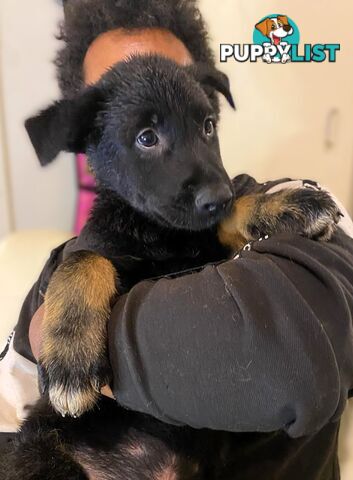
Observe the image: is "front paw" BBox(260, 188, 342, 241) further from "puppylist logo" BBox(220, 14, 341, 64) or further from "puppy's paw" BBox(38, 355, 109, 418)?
"puppylist logo" BBox(220, 14, 341, 64)

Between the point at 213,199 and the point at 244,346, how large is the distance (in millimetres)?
345

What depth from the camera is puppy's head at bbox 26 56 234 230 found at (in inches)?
45.7

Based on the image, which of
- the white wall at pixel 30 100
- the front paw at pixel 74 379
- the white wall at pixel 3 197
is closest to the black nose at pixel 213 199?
the front paw at pixel 74 379

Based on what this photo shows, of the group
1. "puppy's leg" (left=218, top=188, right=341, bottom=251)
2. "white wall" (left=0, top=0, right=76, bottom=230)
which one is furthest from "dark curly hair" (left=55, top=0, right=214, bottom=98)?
"white wall" (left=0, top=0, right=76, bottom=230)

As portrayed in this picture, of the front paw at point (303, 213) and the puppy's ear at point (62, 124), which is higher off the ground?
the puppy's ear at point (62, 124)

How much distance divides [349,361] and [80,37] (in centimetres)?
140

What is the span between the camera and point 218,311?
904mm

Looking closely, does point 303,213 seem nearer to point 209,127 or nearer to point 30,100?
point 209,127

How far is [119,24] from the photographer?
1.76 m

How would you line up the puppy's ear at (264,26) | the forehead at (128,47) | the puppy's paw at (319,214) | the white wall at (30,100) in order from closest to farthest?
the puppy's paw at (319,214) → the forehead at (128,47) → the puppy's ear at (264,26) → the white wall at (30,100)

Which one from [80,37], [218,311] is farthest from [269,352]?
[80,37]

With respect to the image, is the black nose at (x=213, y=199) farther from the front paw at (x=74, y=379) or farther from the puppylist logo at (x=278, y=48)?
the puppylist logo at (x=278, y=48)

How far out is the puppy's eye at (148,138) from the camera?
1.21 m

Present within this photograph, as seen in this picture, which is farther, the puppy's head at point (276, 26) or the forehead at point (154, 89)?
the puppy's head at point (276, 26)
